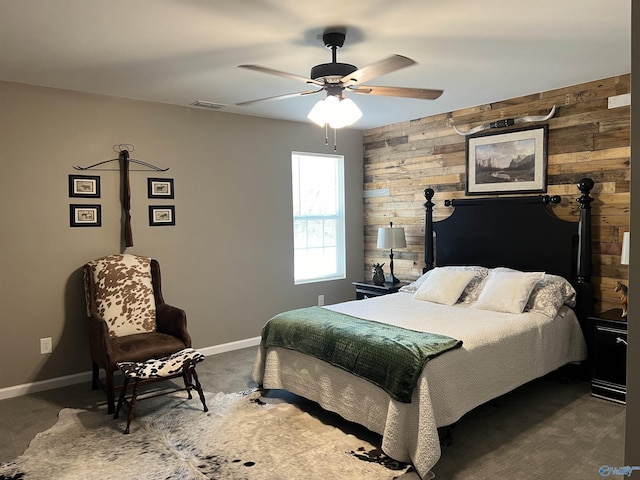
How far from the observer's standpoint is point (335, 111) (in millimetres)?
2863

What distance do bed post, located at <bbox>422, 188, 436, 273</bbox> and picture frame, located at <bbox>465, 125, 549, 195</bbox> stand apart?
0.41 meters

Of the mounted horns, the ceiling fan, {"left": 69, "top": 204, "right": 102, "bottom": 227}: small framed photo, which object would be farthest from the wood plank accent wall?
{"left": 69, "top": 204, "right": 102, "bottom": 227}: small framed photo

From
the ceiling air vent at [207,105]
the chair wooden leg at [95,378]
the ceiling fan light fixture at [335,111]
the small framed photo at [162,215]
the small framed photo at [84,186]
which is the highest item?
the ceiling air vent at [207,105]

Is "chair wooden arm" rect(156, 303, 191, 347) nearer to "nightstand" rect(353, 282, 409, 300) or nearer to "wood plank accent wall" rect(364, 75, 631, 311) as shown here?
"nightstand" rect(353, 282, 409, 300)

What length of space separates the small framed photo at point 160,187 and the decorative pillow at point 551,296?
3.32m

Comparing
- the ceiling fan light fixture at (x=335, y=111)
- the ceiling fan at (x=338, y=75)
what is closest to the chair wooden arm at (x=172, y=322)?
the ceiling fan light fixture at (x=335, y=111)

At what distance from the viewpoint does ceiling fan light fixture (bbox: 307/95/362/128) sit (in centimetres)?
286

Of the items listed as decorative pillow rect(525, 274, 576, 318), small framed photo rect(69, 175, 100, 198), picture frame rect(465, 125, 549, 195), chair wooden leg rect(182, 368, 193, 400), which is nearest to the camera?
chair wooden leg rect(182, 368, 193, 400)

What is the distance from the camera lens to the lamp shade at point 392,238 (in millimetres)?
5152

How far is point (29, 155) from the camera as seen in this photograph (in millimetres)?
3791

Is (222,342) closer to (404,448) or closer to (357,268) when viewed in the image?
(357,268)

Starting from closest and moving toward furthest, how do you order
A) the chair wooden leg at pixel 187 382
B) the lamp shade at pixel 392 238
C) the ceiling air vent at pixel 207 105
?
the chair wooden leg at pixel 187 382 → the ceiling air vent at pixel 207 105 → the lamp shade at pixel 392 238

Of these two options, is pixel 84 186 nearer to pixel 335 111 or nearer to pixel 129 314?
pixel 129 314

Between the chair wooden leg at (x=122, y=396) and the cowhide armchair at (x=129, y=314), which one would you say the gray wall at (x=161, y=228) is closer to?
the cowhide armchair at (x=129, y=314)
